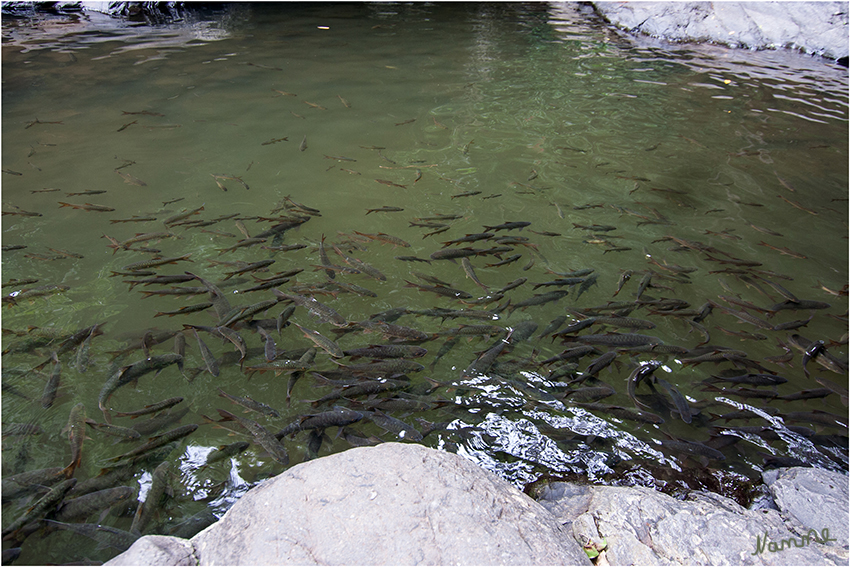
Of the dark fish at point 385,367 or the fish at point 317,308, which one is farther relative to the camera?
the fish at point 317,308

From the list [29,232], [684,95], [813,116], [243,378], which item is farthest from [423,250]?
[813,116]

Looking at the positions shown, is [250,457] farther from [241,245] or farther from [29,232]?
[29,232]

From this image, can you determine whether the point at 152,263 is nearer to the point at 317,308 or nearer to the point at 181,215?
the point at 181,215

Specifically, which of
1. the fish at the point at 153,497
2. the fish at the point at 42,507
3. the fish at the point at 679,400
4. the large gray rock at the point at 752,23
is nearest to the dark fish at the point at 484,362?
the fish at the point at 679,400

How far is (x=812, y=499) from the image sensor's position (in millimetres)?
2574

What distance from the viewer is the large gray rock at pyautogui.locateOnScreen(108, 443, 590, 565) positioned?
6.05ft

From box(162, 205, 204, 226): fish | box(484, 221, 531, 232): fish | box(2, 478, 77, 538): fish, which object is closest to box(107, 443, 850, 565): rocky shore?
box(2, 478, 77, 538): fish

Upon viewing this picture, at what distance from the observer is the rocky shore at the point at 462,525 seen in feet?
6.12

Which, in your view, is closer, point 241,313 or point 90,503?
point 90,503

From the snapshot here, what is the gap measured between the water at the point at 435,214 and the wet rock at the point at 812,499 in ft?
0.67

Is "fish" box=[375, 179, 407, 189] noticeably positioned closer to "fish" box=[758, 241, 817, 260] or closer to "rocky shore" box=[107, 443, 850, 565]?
"rocky shore" box=[107, 443, 850, 565]

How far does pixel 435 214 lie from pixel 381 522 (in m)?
3.67

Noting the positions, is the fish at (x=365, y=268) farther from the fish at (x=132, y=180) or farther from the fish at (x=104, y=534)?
the fish at (x=132, y=180)

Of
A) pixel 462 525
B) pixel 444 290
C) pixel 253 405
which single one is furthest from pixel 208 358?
pixel 462 525
